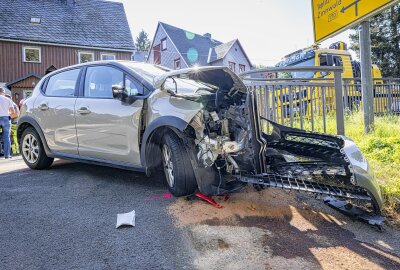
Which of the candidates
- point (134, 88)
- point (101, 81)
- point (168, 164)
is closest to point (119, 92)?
point (134, 88)

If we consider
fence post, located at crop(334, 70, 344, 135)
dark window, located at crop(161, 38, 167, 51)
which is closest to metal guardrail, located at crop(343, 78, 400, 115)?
fence post, located at crop(334, 70, 344, 135)

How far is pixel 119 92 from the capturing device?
3920mm

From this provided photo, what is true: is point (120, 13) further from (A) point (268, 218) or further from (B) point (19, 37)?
(A) point (268, 218)

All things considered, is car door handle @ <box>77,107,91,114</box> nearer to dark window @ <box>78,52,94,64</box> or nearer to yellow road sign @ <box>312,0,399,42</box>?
yellow road sign @ <box>312,0,399,42</box>

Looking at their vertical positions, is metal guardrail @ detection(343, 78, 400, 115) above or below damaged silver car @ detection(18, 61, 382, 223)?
above

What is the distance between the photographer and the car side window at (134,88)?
157 inches

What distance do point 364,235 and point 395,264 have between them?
0.49 m

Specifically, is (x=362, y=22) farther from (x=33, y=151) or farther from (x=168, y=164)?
(x=33, y=151)

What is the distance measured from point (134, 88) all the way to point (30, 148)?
263 cm

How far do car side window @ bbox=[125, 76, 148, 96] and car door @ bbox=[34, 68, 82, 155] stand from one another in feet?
3.38

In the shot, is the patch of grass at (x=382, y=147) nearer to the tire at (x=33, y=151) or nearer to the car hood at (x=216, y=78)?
the car hood at (x=216, y=78)

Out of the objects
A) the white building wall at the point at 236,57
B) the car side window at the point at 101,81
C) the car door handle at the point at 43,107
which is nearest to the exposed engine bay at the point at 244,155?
the car side window at the point at 101,81

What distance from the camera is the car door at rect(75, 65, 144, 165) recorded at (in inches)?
156

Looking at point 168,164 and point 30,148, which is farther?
point 30,148
